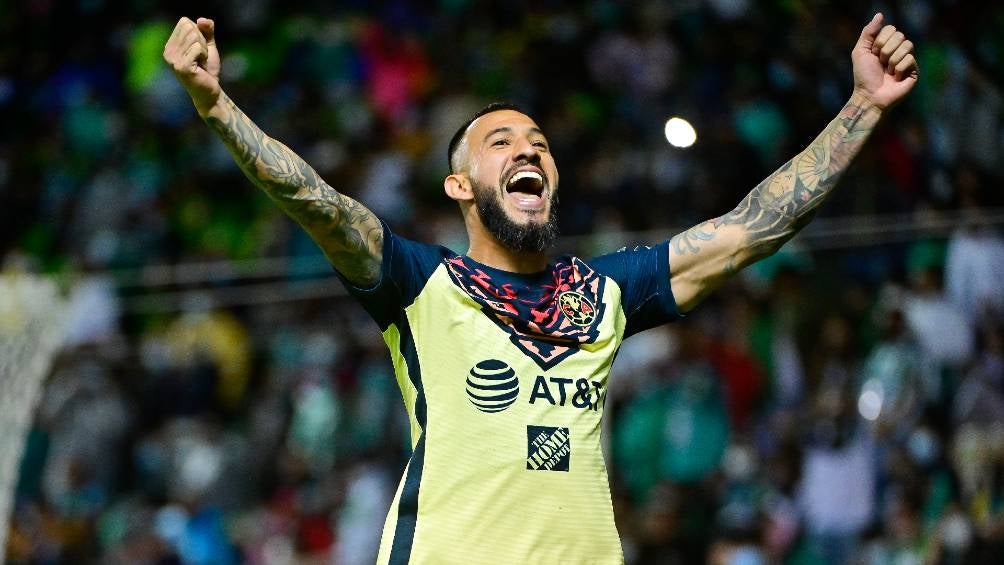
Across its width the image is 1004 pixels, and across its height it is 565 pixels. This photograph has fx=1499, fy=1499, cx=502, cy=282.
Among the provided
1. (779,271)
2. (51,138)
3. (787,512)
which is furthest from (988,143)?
(51,138)

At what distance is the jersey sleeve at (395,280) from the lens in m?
4.16

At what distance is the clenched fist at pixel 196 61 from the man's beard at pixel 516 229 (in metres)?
0.94

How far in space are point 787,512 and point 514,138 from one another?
13.5 ft

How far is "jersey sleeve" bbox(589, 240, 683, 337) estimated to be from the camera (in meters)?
4.52

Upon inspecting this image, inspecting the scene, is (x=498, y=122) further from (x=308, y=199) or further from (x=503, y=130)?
(x=308, y=199)

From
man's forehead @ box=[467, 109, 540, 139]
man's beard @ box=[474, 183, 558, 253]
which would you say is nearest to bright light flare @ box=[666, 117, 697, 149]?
man's forehead @ box=[467, 109, 540, 139]

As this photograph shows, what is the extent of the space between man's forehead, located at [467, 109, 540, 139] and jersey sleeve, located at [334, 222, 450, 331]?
1.87ft

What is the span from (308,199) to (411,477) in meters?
0.81

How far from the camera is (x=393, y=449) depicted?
9.73 meters

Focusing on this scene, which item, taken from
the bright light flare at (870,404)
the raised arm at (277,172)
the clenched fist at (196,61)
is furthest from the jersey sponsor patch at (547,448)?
the bright light flare at (870,404)

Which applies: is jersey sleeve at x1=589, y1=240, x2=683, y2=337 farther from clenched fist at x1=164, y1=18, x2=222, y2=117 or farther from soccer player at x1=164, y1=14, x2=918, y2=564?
clenched fist at x1=164, y1=18, x2=222, y2=117

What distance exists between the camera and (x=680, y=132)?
7.12 m

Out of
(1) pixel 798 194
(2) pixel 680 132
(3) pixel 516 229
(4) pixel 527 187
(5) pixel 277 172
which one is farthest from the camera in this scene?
(2) pixel 680 132

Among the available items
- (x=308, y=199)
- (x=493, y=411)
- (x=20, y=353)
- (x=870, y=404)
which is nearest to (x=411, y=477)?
(x=493, y=411)
